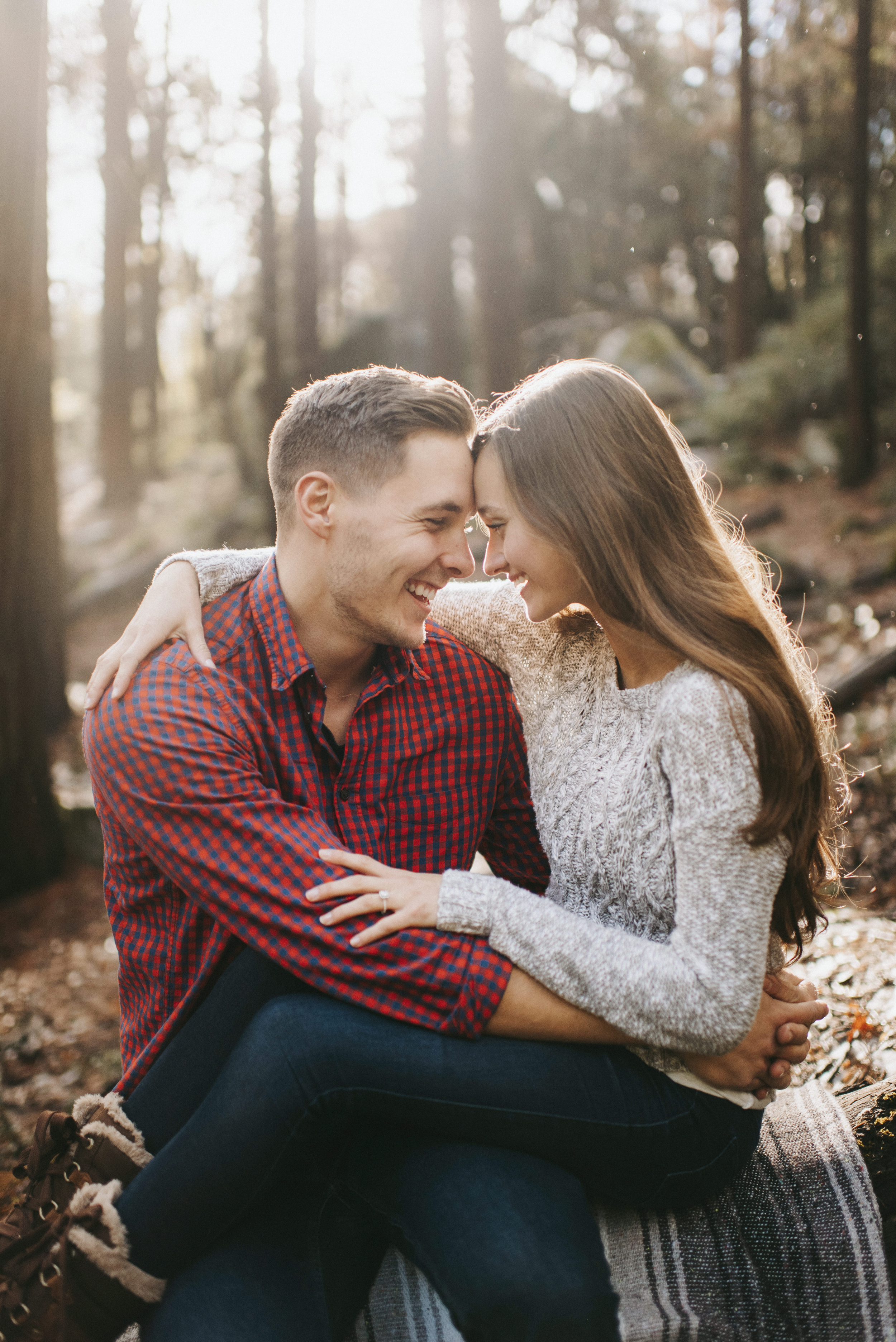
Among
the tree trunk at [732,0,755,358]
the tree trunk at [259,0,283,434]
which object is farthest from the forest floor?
the tree trunk at [259,0,283,434]

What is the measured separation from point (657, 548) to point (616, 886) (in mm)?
784

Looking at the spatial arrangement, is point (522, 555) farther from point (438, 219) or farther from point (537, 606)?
point (438, 219)

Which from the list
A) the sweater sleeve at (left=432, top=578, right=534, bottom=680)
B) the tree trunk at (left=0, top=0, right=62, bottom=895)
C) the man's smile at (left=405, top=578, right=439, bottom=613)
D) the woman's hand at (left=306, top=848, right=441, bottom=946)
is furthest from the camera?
the tree trunk at (left=0, top=0, right=62, bottom=895)

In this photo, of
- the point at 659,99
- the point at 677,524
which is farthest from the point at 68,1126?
the point at 659,99

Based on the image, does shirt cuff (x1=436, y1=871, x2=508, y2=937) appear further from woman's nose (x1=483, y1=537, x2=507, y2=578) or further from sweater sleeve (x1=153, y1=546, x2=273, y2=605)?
sweater sleeve (x1=153, y1=546, x2=273, y2=605)

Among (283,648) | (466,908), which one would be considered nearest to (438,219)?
(283,648)

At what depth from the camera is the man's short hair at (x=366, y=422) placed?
250cm

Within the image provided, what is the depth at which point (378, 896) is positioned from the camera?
2.02 metres

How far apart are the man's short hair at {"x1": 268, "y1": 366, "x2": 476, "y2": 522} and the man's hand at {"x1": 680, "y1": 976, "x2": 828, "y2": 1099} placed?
61.8 inches

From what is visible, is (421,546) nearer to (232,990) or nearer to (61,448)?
(232,990)

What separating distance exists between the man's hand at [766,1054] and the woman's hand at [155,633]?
58.0 inches

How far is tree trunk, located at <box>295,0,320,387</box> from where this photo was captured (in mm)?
Answer: 12602

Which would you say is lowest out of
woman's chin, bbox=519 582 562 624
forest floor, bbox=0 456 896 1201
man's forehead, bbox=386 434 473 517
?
forest floor, bbox=0 456 896 1201

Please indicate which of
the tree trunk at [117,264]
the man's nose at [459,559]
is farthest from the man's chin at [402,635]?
the tree trunk at [117,264]
